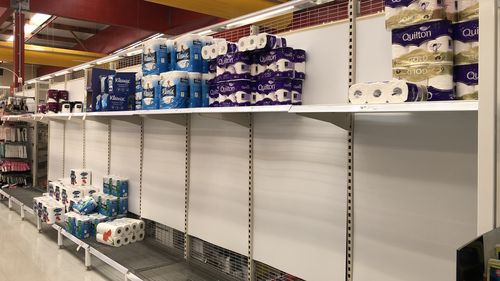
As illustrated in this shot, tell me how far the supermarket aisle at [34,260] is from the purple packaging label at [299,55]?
2537 mm

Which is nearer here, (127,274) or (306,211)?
(306,211)

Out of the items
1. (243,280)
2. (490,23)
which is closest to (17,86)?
(243,280)

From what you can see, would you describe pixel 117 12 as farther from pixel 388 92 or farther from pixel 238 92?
pixel 388 92

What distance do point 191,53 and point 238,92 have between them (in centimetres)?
62

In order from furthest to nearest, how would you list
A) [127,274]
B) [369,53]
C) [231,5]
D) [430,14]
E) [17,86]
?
1. [17,86]
2. [231,5]
3. [127,274]
4. [369,53]
5. [430,14]

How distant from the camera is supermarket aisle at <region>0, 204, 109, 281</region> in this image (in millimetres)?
3594

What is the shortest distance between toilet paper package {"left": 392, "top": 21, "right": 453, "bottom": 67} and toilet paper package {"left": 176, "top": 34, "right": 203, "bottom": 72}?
144cm

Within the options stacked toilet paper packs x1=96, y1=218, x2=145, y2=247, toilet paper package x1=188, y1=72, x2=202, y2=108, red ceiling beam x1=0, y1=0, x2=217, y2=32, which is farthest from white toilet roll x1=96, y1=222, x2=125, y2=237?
red ceiling beam x1=0, y1=0, x2=217, y2=32

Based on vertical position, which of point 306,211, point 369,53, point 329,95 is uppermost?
point 369,53

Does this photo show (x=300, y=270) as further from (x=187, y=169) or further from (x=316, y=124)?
(x=187, y=169)

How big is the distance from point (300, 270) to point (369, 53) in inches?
46.9

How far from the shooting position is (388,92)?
1.36 metres

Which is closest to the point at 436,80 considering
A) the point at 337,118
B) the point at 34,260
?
the point at 337,118

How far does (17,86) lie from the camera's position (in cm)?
784
